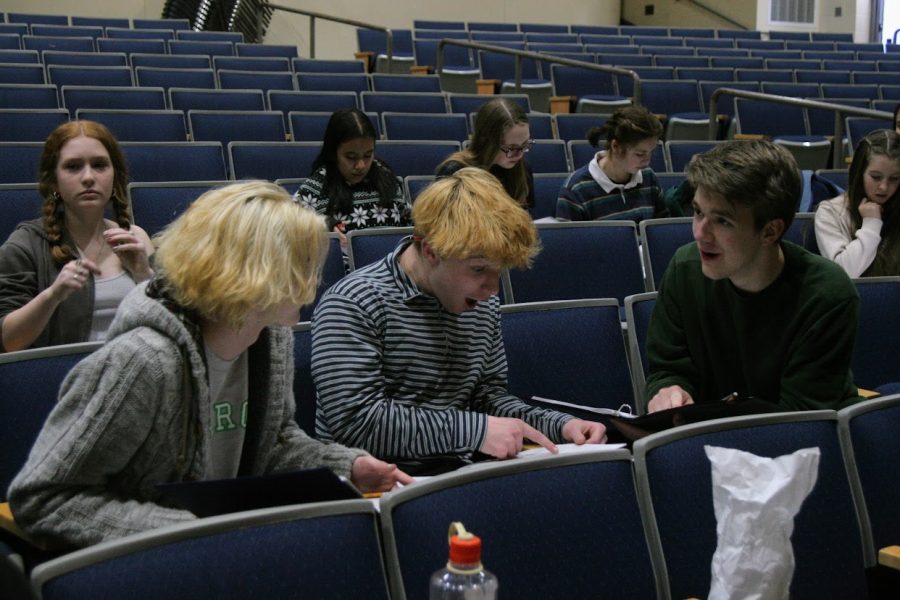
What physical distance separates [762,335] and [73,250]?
1615 mm

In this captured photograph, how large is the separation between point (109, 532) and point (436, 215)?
0.88 meters

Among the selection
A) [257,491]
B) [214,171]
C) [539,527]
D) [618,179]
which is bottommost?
[539,527]

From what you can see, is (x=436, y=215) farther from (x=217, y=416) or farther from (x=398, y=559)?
(x=398, y=559)

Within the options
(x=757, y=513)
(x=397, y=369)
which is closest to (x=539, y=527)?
(x=757, y=513)

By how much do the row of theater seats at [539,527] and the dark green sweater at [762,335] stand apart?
0.35 meters

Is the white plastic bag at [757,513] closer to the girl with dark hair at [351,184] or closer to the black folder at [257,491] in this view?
the black folder at [257,491]

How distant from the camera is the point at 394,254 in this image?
2221mm

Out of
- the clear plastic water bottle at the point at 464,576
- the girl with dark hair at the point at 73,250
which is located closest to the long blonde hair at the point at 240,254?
the clear plastic water bottle at the point at 464,576

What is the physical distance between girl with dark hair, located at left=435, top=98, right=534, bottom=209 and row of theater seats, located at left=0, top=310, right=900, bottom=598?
2.11 m

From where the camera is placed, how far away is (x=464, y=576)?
3.92 ft

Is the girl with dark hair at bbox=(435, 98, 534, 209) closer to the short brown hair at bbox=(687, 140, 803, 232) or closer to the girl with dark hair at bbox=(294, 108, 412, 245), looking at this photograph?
the girl with dark hair at bbox=(294, 108, 412, 245)

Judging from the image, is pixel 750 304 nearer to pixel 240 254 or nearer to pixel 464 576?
pixel 240 254

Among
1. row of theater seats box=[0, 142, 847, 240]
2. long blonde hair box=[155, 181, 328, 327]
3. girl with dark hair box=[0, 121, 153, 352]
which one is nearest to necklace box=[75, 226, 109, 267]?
girl with dark hair box=[0, 121, 153, 352]

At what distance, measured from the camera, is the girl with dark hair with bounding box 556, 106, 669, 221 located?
13.4 feet
